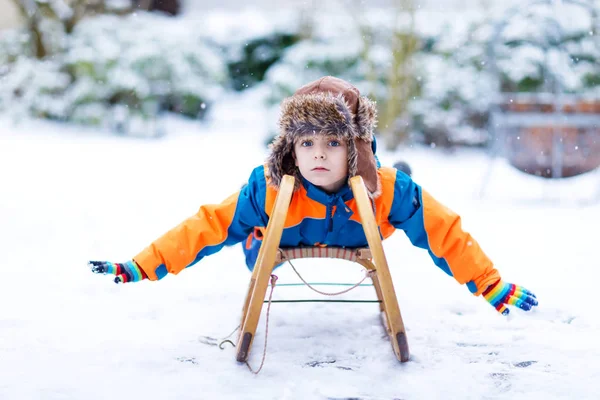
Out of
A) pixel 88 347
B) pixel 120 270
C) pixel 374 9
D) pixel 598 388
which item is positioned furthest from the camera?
pixel 374 9

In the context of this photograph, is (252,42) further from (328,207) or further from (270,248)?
(270,248)

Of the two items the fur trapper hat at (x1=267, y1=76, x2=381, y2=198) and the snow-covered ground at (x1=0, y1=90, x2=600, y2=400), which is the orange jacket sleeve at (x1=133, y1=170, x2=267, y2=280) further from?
the snow-covered ground at (x1=0, y1=90, x2=600, y2=400)

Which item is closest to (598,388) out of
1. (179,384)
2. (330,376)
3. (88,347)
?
(330,376)

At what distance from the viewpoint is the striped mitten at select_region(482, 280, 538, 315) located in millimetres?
1777

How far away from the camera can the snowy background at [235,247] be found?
1.75m

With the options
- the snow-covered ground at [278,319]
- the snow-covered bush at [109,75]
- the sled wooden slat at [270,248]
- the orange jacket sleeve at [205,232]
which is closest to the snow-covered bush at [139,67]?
the snow-covered bush at [109,75]

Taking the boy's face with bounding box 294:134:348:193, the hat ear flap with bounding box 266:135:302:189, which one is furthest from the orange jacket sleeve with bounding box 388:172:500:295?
the hat ear flap with bounding box 266:135:302:189

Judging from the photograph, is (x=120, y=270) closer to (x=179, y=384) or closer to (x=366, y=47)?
(x=179, y=384)

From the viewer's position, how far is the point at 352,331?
213cm

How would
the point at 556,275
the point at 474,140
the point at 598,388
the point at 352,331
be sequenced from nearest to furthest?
the point at 598,388, the point at 352,331, the point at 556,275, the point at 474,140

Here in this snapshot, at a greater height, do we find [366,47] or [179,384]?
[366,47]

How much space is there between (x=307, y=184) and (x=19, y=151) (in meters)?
5.04

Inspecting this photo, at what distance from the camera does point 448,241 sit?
1.90 m

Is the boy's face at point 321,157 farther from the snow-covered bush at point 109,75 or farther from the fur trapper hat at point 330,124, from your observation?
the snow-covered bush at point 109,75
